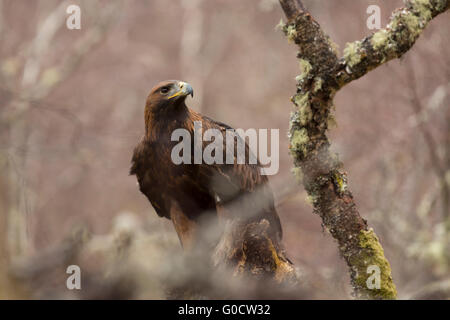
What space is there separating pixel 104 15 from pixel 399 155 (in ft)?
16.8

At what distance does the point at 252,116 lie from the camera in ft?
46.9

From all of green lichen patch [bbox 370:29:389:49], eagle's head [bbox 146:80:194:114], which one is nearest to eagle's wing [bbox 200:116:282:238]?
eagle's head [bbox 146:80:194:114]

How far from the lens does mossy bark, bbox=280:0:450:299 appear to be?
304 centimetres

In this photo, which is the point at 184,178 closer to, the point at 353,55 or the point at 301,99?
the point at 301,99

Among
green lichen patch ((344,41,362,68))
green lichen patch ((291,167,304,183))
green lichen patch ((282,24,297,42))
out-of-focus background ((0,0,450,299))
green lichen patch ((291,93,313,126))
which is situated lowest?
green lichen patch ((291,167,304,183))

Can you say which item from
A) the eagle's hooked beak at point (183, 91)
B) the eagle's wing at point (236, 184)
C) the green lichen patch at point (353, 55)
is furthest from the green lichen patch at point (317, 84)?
the eagle's hooked beak at point (183, 91)

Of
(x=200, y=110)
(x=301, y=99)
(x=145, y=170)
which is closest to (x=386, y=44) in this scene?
(x=301, y=99)

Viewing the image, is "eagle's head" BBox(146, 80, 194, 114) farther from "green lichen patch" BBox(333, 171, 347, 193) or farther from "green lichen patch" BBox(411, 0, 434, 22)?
"green lichen patch" BBox(411, 0, 434, 22)

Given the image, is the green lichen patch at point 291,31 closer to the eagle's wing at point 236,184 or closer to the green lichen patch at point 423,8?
the green lichen patch at point 423,8

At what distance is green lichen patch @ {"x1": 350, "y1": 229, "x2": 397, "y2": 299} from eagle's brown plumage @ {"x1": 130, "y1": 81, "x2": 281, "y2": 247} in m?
1.31

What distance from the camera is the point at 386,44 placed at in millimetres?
3018

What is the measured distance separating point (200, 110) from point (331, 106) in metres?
9.69

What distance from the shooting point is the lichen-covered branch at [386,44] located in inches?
119
